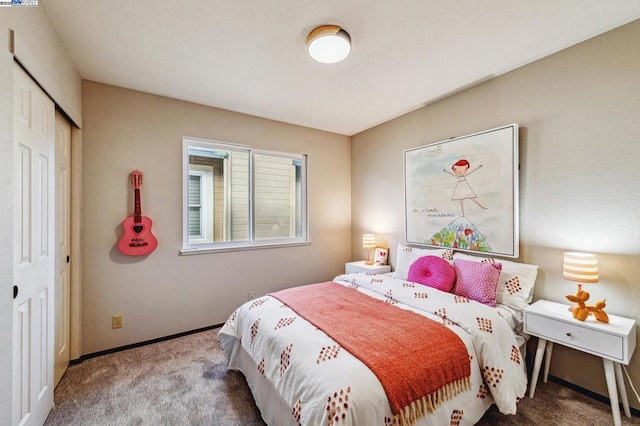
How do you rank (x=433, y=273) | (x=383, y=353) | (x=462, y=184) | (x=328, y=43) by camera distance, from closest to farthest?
(x=383, y=353), (x=328, y=43), (x=433, y=273), (x=462, y=184)

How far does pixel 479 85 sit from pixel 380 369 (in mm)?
2682

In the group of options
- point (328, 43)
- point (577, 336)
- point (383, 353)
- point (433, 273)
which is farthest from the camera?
point (433, 273)

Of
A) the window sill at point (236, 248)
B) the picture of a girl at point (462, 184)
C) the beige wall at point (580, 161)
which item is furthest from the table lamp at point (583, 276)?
the window sill at point (236, 248)

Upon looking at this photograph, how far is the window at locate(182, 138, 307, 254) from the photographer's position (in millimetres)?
3098

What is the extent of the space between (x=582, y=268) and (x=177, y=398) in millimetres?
2928

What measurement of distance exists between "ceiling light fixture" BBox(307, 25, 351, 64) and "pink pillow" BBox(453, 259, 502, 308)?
2.00m

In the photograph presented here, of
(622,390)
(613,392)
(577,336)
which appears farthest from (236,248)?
(622,390)

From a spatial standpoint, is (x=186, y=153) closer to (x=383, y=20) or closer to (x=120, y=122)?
(x=120, y=122)

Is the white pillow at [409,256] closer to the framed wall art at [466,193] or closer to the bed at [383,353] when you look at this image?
the framed wall art at [466,193]

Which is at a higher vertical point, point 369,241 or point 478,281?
point 369,241

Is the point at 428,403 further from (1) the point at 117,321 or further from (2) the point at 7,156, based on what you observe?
(1) the point at 117,321

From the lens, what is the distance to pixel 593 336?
165cm

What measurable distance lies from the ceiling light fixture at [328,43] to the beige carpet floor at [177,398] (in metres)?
2.53

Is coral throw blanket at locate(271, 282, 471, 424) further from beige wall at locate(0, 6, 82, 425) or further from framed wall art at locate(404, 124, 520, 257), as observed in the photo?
beige wall at locate(0, 6, 82, 425)
